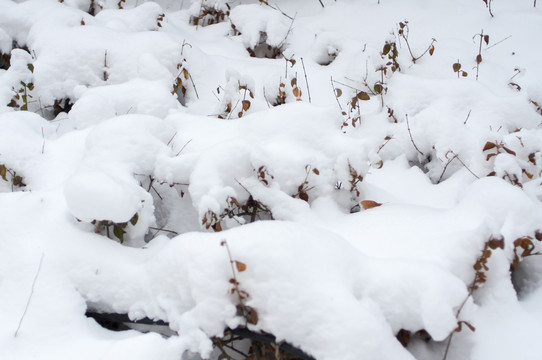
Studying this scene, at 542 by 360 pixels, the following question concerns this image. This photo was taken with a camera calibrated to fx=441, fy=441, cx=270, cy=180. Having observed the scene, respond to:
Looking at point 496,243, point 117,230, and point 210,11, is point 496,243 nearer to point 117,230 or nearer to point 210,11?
point 117,230

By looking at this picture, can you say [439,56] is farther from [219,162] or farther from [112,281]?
[112,281]

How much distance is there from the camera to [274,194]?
2.42 metres

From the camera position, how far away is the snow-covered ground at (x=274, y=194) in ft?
5.69

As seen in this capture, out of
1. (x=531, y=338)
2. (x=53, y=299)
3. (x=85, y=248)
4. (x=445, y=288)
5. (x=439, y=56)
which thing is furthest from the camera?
(x=439, y=56)

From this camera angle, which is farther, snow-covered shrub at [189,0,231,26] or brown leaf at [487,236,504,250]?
snow-covered shrub at [189,0,231,26]

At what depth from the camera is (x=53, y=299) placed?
1938 millimetres

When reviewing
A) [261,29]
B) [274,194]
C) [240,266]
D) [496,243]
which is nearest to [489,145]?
[496,243]

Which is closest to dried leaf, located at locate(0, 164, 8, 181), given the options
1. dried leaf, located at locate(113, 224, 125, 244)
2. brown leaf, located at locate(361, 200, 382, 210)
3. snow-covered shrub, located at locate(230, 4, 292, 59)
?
dried leaf, located at locate(113, 224, 125, 244)

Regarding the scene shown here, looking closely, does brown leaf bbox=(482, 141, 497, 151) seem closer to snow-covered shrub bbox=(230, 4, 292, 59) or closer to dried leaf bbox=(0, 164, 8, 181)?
snow-covered shrub bbox=(230, 4, 292, 59)

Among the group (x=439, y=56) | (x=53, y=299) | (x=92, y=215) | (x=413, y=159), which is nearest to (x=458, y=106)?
(x=413, y=159)

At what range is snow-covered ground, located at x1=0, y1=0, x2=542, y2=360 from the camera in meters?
1.73

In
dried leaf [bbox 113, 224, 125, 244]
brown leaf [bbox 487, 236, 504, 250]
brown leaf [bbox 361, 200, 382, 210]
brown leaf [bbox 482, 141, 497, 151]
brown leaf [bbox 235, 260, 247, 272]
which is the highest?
brown leaf [bbox 482, 141, 497, 151]

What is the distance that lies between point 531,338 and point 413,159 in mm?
1541

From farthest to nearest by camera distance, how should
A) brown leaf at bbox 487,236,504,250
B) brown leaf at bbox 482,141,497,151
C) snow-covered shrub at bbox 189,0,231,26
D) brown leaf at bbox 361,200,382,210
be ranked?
snow-covered shrub at bbox 189,0,231,26, brown leaf at bbox 361,200,382,210, brown leaf at bbox 482,141,497,151, brown leaf at bbox 487,236,504,250
